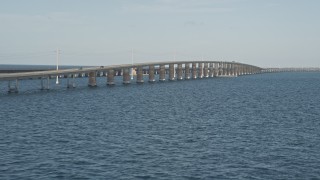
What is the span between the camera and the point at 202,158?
39.7 meters

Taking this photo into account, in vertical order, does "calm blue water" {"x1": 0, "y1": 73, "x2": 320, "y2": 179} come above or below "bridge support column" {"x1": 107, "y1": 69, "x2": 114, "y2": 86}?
below

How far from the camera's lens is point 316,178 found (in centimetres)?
3369

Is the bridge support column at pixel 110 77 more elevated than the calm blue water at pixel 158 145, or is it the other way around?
the bridge support column at pixel 110 77

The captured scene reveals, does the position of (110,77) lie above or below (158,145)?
above

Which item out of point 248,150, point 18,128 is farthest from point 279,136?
point 18,128

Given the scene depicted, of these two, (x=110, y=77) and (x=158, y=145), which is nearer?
(x=158, y=145)

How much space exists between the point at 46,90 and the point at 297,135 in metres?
100

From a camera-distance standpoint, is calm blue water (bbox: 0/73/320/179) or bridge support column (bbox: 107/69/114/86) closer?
calm blue water (bbox: 0/73/320/179)

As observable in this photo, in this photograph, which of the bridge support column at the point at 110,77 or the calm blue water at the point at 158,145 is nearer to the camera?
the calm blue water at the point at 158,145

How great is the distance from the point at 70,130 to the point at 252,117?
29.3 meters

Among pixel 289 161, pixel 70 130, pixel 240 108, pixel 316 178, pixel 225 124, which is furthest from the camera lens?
pixel 240 108

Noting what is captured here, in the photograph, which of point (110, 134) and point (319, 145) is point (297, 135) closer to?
point (319, 145)

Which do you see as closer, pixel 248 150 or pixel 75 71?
pixel 248 150

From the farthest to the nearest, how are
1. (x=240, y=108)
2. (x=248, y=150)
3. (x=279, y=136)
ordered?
(x=240, y=108), (x=279, y=136), (x=248, y=150)
